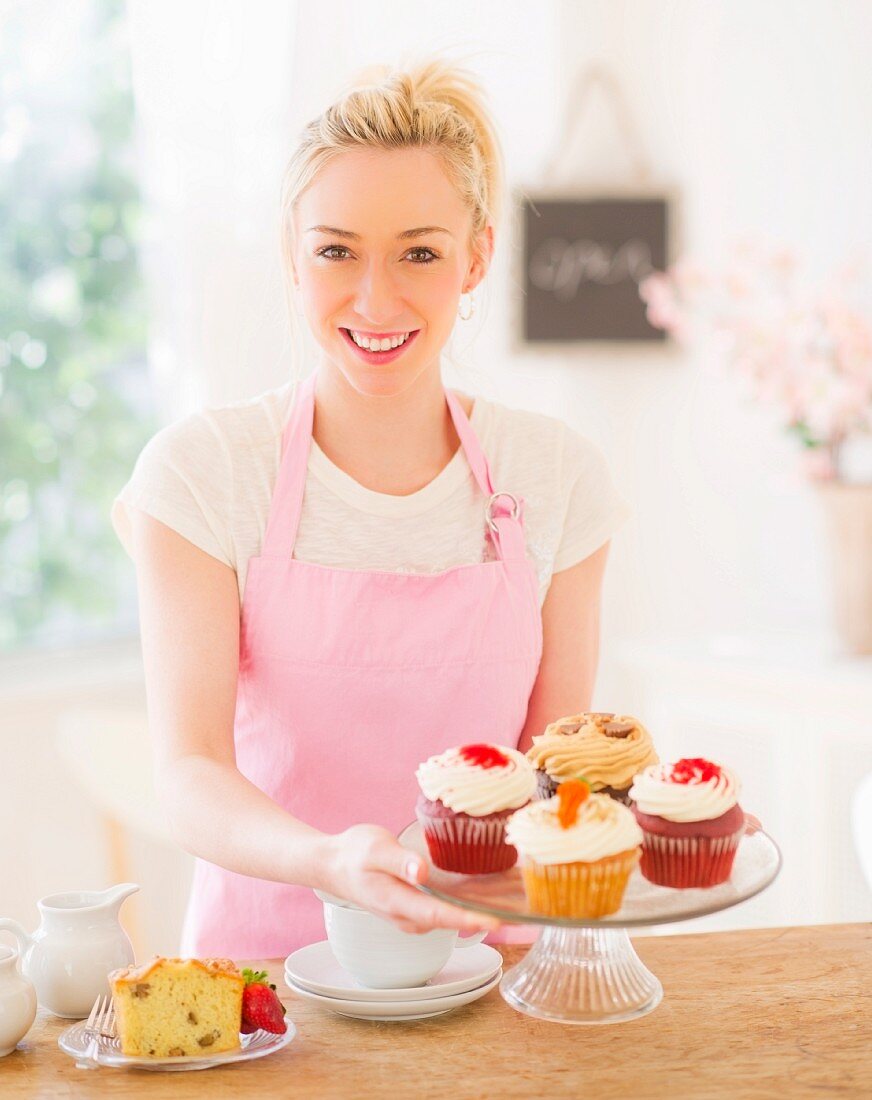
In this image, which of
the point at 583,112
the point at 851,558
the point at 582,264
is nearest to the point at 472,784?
the point at 851,558

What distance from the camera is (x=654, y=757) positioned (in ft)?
5.68

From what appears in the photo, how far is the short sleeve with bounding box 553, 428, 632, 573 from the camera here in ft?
6.49

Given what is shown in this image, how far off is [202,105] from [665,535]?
1.67m

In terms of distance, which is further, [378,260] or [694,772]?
[378,260]

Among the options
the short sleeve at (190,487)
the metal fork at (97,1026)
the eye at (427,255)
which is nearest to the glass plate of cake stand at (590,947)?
the metal fork at (97,1026)

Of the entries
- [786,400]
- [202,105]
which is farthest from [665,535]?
[202,105]

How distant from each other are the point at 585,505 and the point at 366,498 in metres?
0.32

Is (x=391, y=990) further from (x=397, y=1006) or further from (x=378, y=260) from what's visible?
(x=378, y=260)

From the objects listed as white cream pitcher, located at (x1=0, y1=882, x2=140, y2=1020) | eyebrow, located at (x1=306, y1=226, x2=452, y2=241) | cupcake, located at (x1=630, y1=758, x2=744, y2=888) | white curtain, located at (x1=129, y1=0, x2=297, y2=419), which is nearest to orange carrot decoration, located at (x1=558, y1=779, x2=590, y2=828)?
cupcake, located at (x1=630, y1=758, x2=744, y2=888)

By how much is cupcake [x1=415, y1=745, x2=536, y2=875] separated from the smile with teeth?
50cm

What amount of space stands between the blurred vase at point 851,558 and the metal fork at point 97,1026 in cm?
214

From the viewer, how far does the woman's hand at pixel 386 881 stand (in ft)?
4.33

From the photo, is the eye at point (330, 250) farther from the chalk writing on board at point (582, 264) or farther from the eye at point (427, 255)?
the chalk writing on board at point (582, 264)

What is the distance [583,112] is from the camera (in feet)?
12.8
